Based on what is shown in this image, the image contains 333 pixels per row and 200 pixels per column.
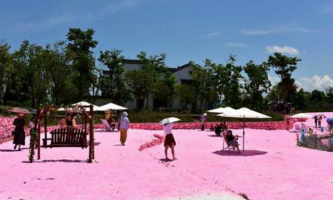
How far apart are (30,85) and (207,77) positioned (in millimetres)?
22397

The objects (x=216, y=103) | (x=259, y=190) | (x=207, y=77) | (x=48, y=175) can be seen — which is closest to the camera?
(x=259, y=190)

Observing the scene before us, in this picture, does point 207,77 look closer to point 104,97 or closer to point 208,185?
point 104,97

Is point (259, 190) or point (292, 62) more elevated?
point (292, 62)

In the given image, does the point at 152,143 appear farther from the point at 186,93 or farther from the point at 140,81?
the point at 186,93

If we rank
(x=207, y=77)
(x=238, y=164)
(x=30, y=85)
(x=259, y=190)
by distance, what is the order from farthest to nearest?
(x=207, y=77), (x=30, y=85), (x=238, y=164), (x=259, y=190)

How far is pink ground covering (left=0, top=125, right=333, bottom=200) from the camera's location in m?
8.23

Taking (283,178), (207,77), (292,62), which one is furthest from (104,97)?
(283,178)

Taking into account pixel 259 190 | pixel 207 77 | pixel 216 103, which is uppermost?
pixel 207 77

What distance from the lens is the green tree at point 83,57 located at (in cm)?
4300

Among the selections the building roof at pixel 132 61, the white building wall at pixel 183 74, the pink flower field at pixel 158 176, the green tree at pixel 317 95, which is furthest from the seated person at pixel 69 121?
the green tree at pixel 317 95

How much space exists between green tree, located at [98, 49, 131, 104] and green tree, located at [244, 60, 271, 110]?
57.9 feet

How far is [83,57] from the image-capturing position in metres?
43.0

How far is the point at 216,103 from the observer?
5328cm

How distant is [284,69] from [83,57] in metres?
31.1
